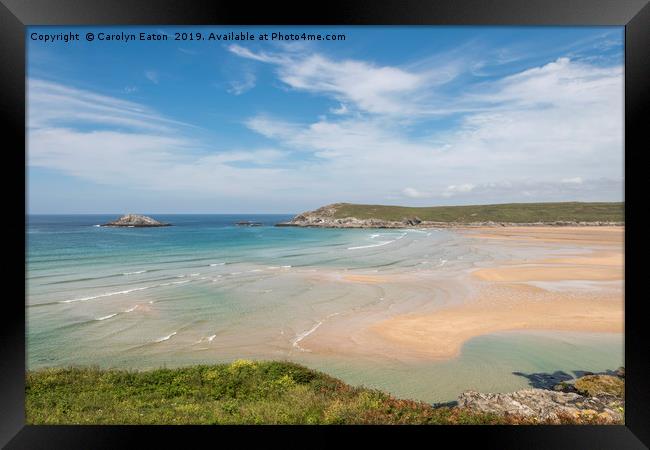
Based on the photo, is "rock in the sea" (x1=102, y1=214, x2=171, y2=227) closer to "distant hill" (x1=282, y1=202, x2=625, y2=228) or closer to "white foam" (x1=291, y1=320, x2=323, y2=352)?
"distant hill" (x1=282, y1=202, x2=625, y2=228)

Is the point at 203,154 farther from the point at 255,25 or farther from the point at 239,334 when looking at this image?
the point at 255,25

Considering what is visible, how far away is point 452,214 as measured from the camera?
74.3m

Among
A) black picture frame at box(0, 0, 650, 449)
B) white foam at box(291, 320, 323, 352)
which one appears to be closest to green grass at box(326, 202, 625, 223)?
white foam at box(291, 320, 323, 352)

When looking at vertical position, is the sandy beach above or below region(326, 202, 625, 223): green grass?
below

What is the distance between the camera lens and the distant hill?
6103 centimetres

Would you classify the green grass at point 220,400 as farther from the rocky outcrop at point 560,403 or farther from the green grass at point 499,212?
the green grass at point 499,212

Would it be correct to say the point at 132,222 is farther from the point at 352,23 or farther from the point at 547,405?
the point at 547,405

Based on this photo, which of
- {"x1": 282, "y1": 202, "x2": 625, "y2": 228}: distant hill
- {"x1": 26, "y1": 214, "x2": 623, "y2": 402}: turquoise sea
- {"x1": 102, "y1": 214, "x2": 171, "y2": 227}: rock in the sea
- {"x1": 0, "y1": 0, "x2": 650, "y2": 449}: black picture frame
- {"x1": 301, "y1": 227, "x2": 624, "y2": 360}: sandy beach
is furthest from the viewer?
{"x1": 282, "y1": 202, "x2": 625, "y2": 228}: distant hill

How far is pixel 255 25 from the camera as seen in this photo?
3.63 meters

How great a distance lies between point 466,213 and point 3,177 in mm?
78957

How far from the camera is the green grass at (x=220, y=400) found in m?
4.08

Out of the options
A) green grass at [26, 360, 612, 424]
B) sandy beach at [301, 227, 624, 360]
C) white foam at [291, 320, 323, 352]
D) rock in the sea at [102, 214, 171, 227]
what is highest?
rock in the sea at [102, 214, 171, 227]

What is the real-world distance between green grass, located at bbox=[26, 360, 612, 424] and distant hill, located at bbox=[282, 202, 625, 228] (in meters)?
62.8

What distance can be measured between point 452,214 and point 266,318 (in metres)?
A: 71.7
